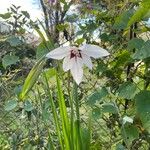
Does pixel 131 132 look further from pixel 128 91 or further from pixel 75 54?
pixel 75 54

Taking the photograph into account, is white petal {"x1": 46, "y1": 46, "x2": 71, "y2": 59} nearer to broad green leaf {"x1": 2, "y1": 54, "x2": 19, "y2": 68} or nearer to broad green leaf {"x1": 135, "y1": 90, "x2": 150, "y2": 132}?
broad green leaf {"x1": 135, "y1": 90, "x2": 150, "y2": 132}

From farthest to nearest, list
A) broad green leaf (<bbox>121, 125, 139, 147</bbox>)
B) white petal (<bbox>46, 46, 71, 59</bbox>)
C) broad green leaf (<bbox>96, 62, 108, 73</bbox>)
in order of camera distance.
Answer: broad green leaf (<bbox>96, 62, 108, 73</bbox>) → broad green leaf (<bbox>121, 125, 139, 147</bbox>) → white petal (<bbox>46, 46, 71, 59</bbox>)

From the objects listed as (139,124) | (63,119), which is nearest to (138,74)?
(139,124)

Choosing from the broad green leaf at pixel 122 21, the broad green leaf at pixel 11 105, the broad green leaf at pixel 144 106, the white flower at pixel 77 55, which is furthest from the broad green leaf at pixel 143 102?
the broad green leaf at pixel 11 105

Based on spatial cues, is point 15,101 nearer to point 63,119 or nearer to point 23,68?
point 23,68

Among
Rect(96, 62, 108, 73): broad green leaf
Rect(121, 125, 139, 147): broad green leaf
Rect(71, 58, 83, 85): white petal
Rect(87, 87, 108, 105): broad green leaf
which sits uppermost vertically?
Rect(71, 58, 83, 85): white petal

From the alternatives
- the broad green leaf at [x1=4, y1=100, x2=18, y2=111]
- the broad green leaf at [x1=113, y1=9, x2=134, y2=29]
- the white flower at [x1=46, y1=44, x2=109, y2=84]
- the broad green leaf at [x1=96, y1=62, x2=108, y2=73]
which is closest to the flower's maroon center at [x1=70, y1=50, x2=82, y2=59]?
the white flower at [x1=46, y1=44, x2=109, y2=84]

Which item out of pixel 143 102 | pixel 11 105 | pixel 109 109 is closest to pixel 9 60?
pixel 11 105

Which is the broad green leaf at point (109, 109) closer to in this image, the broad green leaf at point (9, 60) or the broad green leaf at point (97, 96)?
the broad green leaf at point (97, 96)

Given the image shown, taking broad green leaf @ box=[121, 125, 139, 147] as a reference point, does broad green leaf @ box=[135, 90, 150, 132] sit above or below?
above
